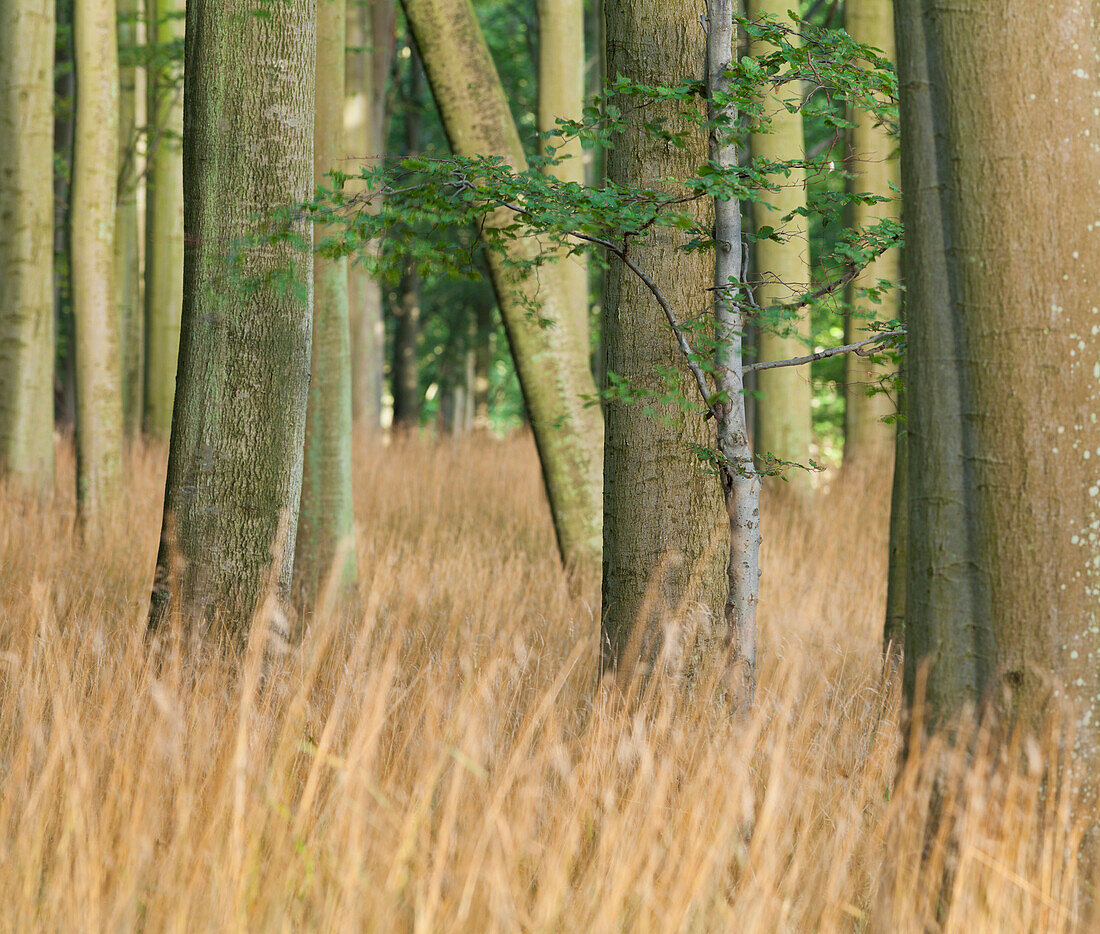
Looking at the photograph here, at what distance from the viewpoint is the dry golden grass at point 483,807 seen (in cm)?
210

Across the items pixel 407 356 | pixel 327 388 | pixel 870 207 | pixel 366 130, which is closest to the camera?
pixel 327 388

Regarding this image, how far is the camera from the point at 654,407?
3785 millimetres

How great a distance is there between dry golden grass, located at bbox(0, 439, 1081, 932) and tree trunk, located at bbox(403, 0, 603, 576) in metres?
1.61

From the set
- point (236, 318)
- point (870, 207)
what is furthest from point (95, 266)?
point (870, 207)

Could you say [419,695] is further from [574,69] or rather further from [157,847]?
[574,69]

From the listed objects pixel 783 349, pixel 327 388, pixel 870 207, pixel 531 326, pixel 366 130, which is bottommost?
pixel 327 388

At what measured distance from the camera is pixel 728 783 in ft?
8.67

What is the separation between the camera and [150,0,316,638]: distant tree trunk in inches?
150

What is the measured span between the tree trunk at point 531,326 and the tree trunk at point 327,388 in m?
0.56

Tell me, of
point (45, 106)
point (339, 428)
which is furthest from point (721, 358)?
point (45, 106)

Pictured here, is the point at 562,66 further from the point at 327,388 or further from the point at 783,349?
the point at 327,388

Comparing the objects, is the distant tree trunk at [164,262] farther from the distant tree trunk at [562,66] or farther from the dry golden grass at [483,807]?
the dry golden grass at [483,807]

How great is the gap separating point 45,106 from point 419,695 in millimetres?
7243

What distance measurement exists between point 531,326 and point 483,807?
3398mm
